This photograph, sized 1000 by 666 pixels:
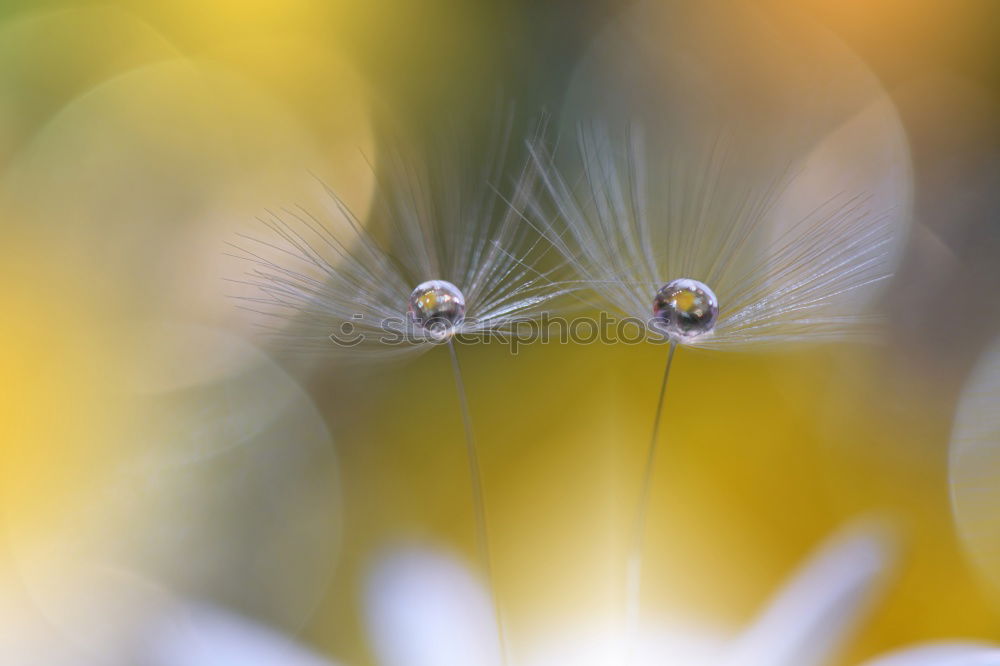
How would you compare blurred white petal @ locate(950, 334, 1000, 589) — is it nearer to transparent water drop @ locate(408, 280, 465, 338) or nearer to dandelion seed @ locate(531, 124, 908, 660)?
dandelion seed @ locate(531, 124, 908, 660)

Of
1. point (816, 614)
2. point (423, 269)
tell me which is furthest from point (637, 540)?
point (423, 269)

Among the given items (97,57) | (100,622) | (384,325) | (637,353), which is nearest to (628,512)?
(637,353)

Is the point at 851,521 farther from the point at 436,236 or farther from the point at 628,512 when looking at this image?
the point at 436,236

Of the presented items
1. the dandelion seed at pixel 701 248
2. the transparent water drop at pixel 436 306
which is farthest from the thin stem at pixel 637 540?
the transparent water drop at pixel 436 306

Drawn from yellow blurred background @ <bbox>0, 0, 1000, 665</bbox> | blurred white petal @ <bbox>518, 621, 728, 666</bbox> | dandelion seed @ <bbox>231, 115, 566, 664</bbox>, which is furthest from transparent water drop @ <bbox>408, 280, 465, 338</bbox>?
yellow blurred background @ <bbox>0, 0, 1000, 665</bbox>

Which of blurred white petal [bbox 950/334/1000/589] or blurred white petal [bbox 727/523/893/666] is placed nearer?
blurred white petal [bbox 727/523/893/666]
